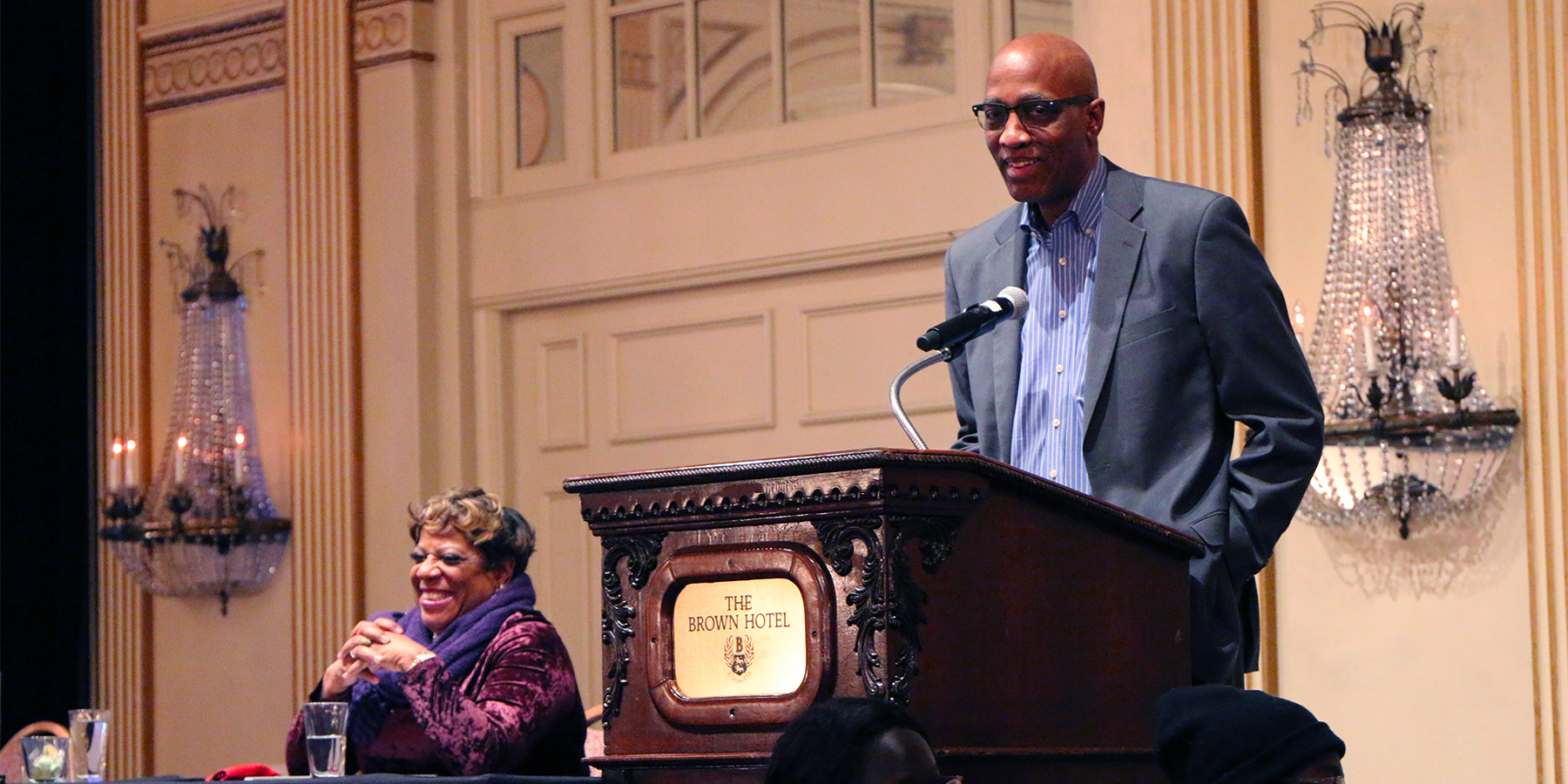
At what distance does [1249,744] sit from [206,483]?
5223mm

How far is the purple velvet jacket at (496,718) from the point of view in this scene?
3.64 meters

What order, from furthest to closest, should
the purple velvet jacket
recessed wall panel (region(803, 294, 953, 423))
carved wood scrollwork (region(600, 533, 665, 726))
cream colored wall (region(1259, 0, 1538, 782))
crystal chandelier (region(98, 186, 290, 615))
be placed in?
crystal chandelier (region(98, 186, 290, 615)) → recessed wall panel (region(803, 294, 953, 423)) → cream colored wall (region(1259, 0, 1538, 782)) → the purple velvet jacket → carved wood scrollwork (region(600, 533, 665, 726))

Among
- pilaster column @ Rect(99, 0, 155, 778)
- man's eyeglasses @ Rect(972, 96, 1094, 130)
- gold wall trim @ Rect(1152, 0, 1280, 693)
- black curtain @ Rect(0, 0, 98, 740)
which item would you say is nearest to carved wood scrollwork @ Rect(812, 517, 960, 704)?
man's eyeglasses @ Rect(972, 96, 1094, 130)

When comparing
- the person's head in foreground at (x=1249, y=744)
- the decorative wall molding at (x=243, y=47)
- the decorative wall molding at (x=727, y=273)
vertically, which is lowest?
the person's head in foreground at (x=1249, y=744)

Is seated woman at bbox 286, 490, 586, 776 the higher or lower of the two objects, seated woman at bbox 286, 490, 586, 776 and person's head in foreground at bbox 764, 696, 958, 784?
the lower

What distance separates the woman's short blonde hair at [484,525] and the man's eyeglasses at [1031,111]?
6.72ft

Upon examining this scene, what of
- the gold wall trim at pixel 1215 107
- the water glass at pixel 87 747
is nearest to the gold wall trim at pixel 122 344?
the water glass at pixel 87 747

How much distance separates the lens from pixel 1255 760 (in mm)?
1668

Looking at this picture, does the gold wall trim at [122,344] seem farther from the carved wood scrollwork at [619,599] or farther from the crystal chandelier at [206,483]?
the carved wood scrollwork at [619,599]

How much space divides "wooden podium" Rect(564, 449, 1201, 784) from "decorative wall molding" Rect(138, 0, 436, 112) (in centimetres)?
435

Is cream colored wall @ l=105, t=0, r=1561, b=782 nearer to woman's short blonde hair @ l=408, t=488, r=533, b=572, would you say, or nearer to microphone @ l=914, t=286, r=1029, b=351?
woman's short blonde hair @ l=408, t=488, r=533, b=572

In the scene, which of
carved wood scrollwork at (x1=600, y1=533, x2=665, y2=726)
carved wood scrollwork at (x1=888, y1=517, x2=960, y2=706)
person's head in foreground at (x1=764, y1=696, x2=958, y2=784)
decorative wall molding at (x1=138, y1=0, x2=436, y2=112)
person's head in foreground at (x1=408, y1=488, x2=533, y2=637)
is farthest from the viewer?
decorative wall molding at (x1=138, y1=0, x2=436, y2=112)

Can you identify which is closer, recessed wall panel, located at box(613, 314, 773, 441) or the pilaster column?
recessed wall panel, located at box(613, 314, 773, 441)

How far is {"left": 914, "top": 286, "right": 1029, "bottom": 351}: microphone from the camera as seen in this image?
2279 millimetres
